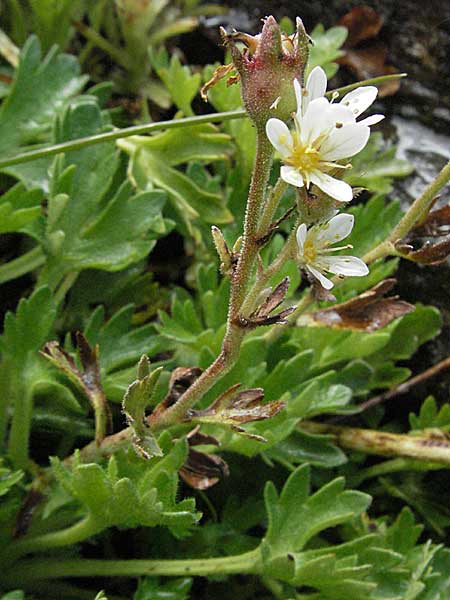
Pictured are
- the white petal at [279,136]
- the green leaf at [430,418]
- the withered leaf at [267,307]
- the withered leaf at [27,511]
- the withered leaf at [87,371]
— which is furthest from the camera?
the green leaf at [430,418]

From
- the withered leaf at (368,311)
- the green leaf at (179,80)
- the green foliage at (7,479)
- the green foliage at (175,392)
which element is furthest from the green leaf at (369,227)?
the green foliage at (7,479)

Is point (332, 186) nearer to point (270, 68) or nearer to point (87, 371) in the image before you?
point (270, 68)

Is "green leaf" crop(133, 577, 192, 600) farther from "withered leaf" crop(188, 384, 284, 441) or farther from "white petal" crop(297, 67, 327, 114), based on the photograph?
"white petal" crop(297, 67, 327, 114)

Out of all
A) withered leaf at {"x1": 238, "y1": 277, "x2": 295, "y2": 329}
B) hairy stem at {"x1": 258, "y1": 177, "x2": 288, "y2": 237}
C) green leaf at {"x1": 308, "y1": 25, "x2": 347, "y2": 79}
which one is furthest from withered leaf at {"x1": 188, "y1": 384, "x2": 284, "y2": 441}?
green leaf at {"x1": 308, "y1": 25, "x2": 347, "y2": 79}

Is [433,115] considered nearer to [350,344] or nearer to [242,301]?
[350,344]

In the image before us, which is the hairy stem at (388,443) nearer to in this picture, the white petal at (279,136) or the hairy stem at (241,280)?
the hairy stem at (241,280)

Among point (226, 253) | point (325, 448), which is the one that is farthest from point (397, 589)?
point (226, 253)
